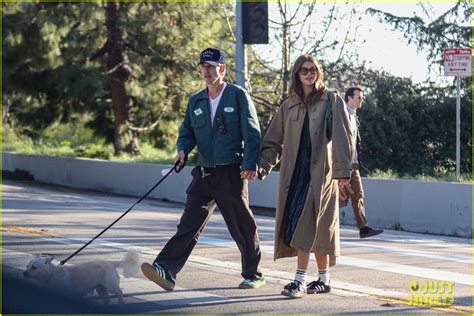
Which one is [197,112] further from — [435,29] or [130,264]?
[435,29]

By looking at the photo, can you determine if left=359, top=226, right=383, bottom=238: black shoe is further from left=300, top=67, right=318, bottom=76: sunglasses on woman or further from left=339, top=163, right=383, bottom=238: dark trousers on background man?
left=300, top=67, right=318, bottom=76: sunglasses on woman

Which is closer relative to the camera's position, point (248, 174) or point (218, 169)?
point (248, 174)

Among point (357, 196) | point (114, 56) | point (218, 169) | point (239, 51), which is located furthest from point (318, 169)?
point (114, 56)

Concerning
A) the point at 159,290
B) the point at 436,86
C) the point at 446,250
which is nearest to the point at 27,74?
the point at 436,86

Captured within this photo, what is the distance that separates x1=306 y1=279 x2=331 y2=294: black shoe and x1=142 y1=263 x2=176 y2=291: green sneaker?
1117 millimetres

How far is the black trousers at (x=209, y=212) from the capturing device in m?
7.50

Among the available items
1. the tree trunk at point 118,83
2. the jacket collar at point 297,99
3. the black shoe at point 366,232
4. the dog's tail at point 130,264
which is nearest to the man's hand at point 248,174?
the jacket collar at point 297,99

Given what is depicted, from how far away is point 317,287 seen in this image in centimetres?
760

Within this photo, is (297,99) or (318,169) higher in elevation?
(297,99)

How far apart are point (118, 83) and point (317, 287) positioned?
1987cm

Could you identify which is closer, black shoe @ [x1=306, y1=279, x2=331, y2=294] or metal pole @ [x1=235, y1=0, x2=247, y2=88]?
black shoe @ [x1=306, y1=279, x2=331, y2=294]

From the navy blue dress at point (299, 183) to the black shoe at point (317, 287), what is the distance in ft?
1.56

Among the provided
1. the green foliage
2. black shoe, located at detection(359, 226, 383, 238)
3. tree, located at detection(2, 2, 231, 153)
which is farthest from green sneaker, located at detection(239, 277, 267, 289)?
tree, located at detection(2, 2, 231, 153)

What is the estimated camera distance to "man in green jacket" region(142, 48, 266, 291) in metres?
7.49
